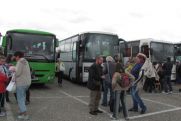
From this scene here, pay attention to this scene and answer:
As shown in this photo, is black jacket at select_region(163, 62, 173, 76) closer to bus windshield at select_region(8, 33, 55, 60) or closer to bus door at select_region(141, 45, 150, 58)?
bus door at select_region(141, 45, 150, 58)

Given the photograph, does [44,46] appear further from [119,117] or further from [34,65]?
[119,117]

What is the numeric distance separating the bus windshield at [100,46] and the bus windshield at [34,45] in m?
2.43

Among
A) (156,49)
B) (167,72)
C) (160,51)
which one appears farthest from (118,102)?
(160,51)

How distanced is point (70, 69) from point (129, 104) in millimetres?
10211

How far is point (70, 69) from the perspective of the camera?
2261 centimetres

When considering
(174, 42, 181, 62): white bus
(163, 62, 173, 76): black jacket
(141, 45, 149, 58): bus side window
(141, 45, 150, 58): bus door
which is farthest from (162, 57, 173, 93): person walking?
(174, 42, 181, 62): white bus

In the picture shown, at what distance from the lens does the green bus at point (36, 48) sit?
17.1m

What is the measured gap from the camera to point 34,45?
17484mm

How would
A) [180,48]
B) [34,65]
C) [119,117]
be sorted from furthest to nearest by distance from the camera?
[180,48], [34,65], [119,117]

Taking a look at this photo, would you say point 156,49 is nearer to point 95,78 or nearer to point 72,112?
point 95,78

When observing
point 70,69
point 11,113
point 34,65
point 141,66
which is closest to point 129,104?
point 141,66

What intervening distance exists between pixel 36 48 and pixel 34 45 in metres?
0.18

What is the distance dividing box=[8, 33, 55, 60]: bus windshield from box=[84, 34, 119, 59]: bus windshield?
243 centimetres

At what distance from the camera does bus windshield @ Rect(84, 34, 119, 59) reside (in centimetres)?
1955
